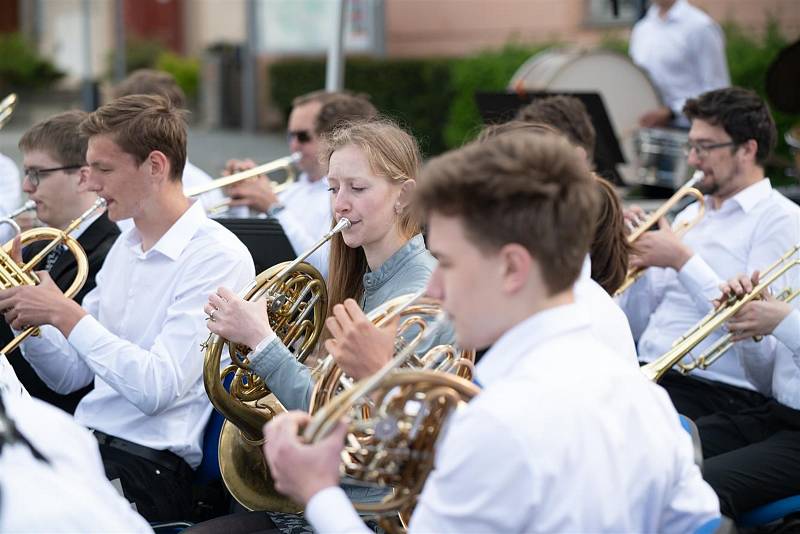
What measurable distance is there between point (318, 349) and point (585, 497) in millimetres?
1525

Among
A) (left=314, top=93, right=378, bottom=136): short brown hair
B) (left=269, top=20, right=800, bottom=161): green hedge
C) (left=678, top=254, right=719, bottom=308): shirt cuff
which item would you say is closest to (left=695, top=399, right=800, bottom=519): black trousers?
(left=678, top=254, right=719, bottom=308): shirt cuff

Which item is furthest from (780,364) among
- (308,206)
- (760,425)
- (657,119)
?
(657,119)

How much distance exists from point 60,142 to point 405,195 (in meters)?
1.62

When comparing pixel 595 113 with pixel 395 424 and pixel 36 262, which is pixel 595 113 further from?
pixel 395 424

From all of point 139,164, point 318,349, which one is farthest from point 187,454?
point 139,164

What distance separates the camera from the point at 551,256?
5.28 feet

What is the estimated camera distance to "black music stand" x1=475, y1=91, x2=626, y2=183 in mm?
5133

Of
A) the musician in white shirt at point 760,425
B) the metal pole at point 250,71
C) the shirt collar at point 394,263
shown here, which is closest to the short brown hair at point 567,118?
the musician in white shirt at point 760,425

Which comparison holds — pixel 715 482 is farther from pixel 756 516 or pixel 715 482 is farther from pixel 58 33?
pixel 58 33

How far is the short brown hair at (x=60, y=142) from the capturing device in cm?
382

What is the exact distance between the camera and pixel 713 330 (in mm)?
3254

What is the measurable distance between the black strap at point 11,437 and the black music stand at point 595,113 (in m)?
3.79

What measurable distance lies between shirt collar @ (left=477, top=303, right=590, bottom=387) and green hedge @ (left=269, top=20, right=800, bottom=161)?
6.76 m

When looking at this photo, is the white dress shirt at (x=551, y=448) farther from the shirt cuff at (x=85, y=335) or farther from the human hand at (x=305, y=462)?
the shirt cuff at (x=85, y=335)
